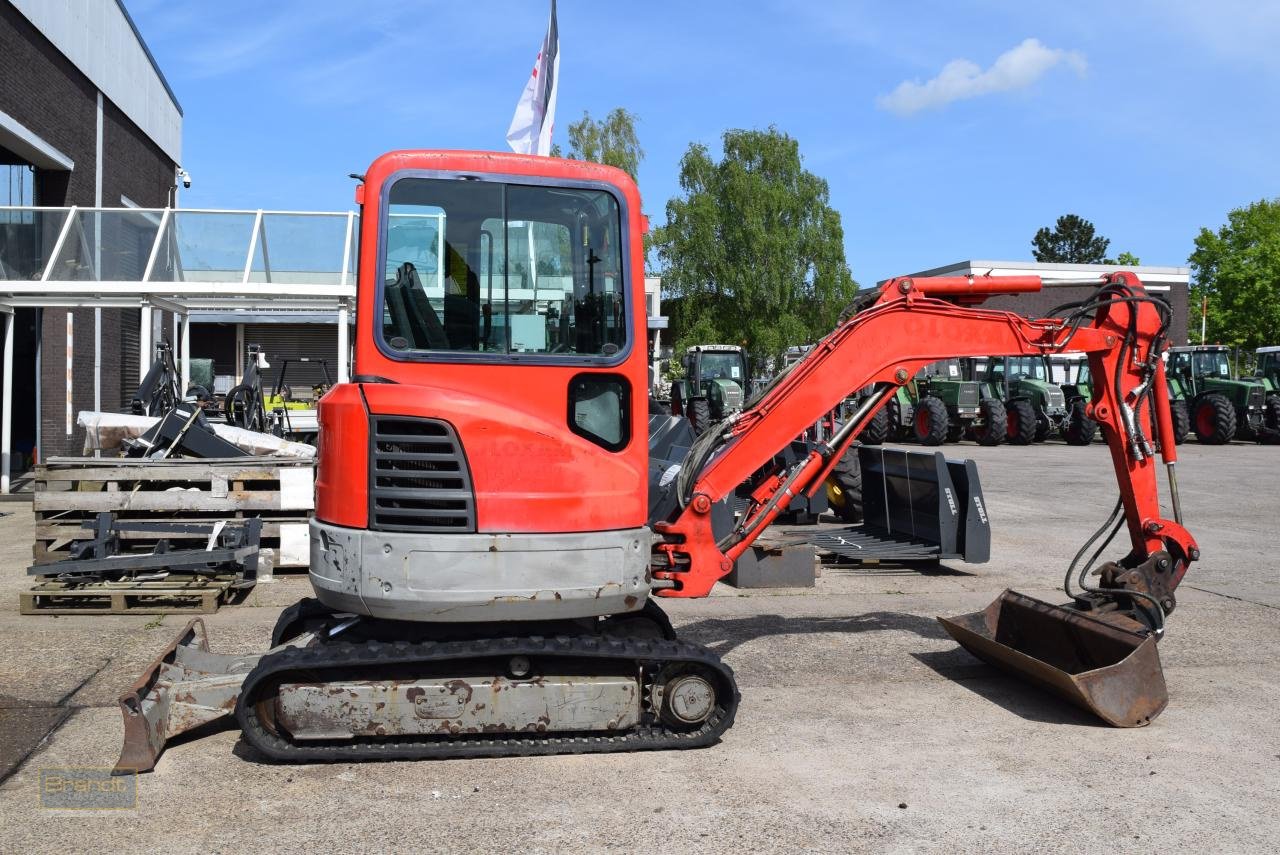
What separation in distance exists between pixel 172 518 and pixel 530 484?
6122 mm

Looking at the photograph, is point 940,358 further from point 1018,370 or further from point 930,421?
point 1018,370

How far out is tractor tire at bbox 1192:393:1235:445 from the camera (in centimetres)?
2728

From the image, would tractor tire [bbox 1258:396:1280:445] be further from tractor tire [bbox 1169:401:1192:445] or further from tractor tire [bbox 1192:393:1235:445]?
tractor tire [bbox 1169:401:1192:445]

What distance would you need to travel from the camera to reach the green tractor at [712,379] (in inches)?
1038

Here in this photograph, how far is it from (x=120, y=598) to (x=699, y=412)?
18.3m

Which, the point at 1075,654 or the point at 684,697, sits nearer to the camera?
the point at 684,697

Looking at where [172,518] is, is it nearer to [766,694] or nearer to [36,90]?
[766,694]

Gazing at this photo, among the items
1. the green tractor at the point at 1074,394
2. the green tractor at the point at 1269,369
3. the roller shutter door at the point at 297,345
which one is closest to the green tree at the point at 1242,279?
the green tractor at the point at 1269,369

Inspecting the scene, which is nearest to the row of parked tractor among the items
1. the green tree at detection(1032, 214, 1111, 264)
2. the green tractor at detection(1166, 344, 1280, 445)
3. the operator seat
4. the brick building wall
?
the green tractor at detection(1166, 344, 1280, 445)

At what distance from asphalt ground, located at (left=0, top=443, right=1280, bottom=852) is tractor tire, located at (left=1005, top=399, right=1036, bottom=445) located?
20.2 m

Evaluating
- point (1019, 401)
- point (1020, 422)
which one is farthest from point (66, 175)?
point (1019, 401)

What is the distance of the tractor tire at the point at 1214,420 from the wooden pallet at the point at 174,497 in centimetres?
2470

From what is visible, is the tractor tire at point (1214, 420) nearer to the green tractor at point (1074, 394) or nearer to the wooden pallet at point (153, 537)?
the green tractor at point (1074, 394)

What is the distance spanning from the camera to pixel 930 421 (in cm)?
2722
